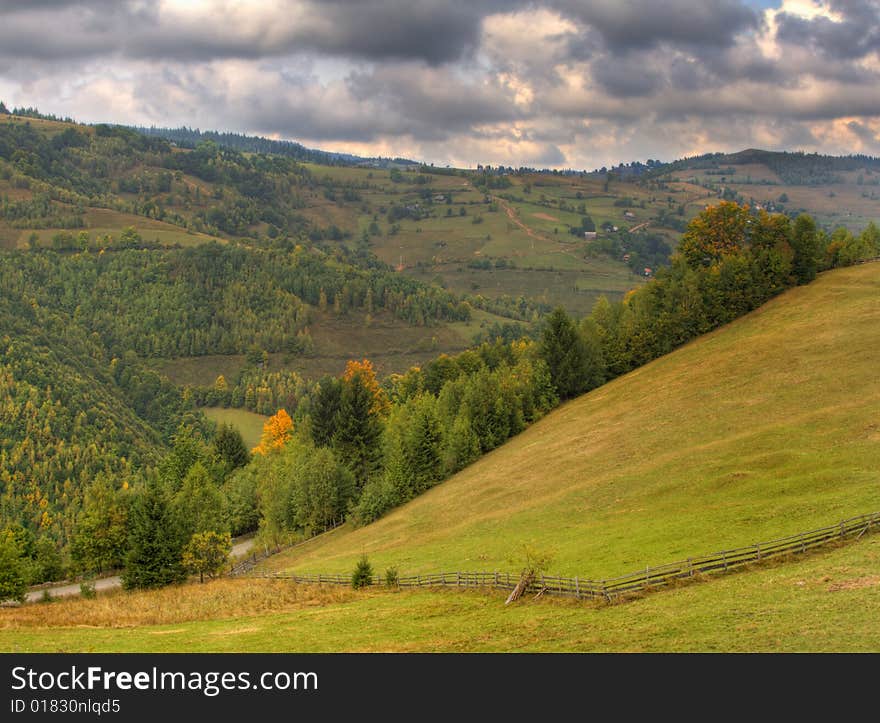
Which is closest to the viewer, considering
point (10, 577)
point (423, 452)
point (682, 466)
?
point (10, 577)

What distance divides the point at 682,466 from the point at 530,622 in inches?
1263

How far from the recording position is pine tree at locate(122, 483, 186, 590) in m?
68.4

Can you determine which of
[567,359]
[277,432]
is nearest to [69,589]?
[277,432]

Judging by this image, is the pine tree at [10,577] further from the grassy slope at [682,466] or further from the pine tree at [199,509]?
the grassy slope at [682,466]

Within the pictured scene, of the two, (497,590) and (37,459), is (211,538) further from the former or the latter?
(37,459)

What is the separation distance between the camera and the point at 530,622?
3725 centimetres

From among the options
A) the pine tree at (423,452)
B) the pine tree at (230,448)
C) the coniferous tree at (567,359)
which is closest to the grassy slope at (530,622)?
the pine tree at (423,452)

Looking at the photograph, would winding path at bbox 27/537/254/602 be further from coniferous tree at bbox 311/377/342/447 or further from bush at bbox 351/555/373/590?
coniferous tree at bbox 311/377/342/447

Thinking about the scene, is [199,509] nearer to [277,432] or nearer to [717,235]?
[277,432]

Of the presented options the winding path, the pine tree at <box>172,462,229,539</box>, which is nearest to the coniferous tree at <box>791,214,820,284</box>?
the pine tree at <box>172,462,229,539</box>

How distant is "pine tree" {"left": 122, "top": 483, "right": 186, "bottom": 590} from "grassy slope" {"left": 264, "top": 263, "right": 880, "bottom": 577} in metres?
12.1
